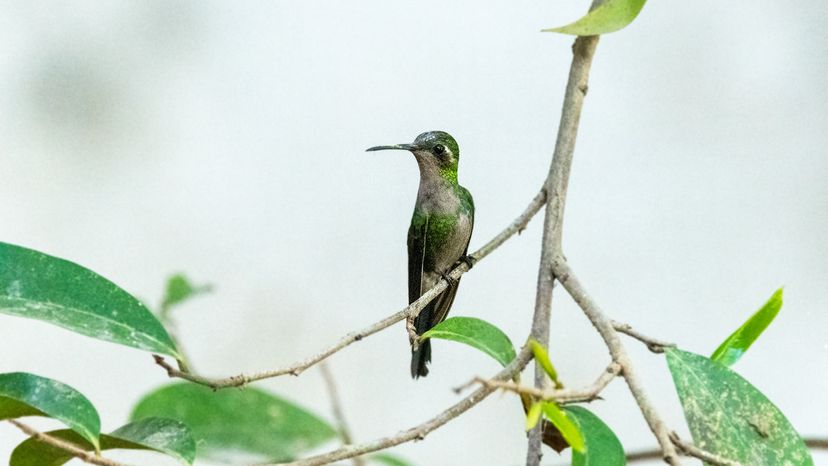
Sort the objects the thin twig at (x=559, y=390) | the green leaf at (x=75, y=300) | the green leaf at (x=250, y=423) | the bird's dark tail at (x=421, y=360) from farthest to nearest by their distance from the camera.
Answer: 1. the green leaf at (x=250, y=423)
2. the bird's dark tail at (x=421, y=360)
3. the green leaf at (x=75, y=300)
4. the thin twig at (x=559, y=390)

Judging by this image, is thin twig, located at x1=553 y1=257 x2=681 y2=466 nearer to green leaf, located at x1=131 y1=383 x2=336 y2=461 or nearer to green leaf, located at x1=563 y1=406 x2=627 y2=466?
green leaf, located at x1=563 y1=406 x2=627 y2=466

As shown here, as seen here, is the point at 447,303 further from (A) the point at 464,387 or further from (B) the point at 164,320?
(B) the point at 164,320

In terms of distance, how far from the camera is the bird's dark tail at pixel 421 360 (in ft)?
2.72

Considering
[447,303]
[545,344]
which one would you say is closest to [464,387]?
[545,344]

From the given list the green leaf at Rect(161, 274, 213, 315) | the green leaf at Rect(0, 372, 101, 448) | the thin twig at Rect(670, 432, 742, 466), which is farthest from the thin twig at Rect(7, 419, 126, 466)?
the green leaf at Rect(161, 274, 213, 315)

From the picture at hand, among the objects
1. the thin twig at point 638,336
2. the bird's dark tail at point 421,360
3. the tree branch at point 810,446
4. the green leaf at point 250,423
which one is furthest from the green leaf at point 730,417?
the green leaf at point 250,423

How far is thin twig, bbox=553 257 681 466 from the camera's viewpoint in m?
0.56

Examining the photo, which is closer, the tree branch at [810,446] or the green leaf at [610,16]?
the green leaf at [610,16]

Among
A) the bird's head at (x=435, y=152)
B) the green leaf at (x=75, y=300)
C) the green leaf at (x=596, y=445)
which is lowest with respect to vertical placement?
the green leaf at (x=596, y=445)

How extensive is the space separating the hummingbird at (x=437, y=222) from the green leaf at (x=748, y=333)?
22cm

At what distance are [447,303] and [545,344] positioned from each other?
0.78ft

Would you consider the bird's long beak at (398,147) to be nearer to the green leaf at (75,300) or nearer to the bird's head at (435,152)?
the bird's head at (435,152)

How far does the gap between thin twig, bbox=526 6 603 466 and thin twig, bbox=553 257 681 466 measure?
0.5 inches

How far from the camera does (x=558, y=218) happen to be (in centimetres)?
74
